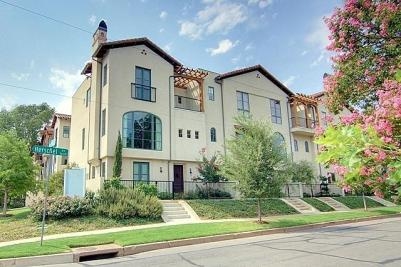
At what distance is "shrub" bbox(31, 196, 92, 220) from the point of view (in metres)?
15.3

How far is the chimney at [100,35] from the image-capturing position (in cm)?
2553

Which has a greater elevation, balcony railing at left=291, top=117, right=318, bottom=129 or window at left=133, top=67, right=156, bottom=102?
window at left=133, top=67, right=156, bottom=102

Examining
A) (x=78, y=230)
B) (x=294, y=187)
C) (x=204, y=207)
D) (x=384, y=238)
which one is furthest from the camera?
(x=294, y=187)

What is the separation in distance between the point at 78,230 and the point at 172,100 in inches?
557

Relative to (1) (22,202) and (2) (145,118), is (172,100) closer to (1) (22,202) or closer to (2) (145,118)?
(2) (145,118)

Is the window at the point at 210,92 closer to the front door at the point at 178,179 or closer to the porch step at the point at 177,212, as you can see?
the front door at the point at 178,179

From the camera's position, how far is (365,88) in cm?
653

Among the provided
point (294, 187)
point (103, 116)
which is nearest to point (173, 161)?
point (103, 116)

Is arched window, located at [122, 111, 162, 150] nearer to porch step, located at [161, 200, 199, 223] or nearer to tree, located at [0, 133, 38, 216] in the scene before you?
porch step, located at [161, 200, 199, 223]

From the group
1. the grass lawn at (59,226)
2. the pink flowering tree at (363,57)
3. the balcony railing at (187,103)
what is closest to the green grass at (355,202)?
the balcony railing at (187,103)

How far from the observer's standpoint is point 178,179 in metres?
25.5

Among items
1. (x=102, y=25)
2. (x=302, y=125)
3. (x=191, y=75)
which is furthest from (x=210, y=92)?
(x=302, y=125)

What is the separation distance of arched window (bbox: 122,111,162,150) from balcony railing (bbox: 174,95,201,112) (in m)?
4.25

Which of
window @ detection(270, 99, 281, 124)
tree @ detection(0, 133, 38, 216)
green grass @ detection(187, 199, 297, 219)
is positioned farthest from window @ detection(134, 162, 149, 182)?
window @ detection(270, 99, 281, 124)
